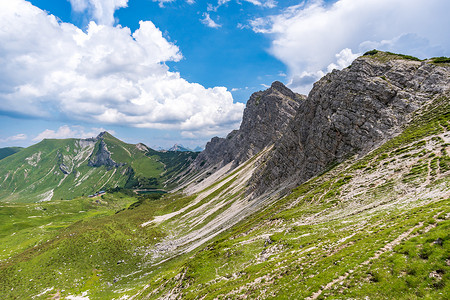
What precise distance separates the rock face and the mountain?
0.48 metres

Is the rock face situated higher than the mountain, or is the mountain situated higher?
the rock face

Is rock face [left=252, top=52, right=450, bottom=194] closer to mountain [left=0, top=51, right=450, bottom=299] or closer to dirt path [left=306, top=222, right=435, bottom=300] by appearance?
mountain [left=0, top=51, right=450, bottom=299]

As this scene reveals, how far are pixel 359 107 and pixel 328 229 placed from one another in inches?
2468

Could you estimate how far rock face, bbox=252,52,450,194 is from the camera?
224ft

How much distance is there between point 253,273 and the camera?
2895 cm

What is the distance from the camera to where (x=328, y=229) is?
3356 cm

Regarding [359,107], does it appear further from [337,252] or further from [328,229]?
[337,252]

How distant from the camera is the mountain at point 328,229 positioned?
18.2 m

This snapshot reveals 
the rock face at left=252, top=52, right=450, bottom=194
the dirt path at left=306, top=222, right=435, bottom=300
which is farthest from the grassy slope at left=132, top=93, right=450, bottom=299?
the rock face at left=252, top=52, right=450, bottom=194

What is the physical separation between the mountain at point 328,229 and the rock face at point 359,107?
476 mm

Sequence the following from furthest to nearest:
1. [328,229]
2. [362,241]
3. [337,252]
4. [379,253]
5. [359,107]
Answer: [359,107]
[328,229]
[337,252]
[362,241]
[379,253]

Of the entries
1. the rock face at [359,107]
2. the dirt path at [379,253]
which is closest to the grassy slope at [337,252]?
the dirt path at [379,253]

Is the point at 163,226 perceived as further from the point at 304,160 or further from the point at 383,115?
the point at 383,115

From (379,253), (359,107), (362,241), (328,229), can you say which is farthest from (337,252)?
(359,107)
